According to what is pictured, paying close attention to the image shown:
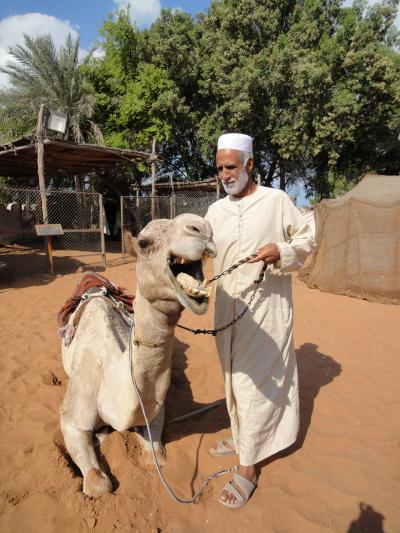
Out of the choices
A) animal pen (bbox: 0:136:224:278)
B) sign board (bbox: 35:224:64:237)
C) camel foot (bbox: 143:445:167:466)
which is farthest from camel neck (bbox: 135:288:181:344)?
sign board (bbox: 35:224:64:237)

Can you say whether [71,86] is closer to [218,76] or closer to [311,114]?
[218,76]

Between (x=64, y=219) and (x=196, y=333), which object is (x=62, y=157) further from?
(x=196, y=333)

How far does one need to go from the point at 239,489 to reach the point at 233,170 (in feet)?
6.54

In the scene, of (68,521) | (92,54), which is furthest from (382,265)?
(92,54)

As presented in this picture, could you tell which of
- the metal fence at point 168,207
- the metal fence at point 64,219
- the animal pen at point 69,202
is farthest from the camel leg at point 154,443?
the metal fence at point 168,207

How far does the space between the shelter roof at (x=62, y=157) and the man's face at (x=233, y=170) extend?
7793 millimetres

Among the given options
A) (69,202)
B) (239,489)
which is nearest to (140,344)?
(239,489)

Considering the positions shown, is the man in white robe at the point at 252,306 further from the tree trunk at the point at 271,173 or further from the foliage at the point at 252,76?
the tree trunk at the point at 271,173

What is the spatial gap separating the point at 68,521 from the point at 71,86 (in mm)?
19167

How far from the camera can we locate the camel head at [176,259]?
1431 millimetres

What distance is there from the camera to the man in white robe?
2.09 m

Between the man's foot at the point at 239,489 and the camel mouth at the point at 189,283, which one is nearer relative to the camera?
the camel mouth at the point at 189,283

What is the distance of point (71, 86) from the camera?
1714 centimetres

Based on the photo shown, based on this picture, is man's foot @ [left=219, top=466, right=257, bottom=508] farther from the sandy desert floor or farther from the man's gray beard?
the man's gray beard
